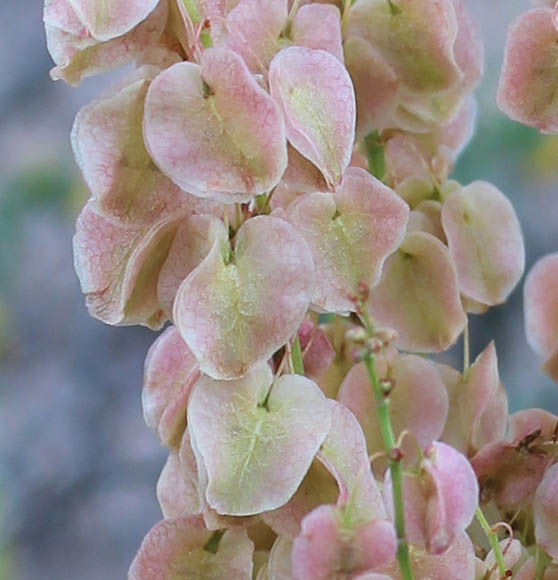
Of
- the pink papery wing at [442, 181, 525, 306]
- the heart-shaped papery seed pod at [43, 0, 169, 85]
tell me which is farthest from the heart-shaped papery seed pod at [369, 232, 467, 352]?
the heart-shaped papery seed pod at [43, 0, 169, 85]

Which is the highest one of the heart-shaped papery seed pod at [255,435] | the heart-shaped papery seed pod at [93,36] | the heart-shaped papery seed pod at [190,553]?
the heart-shaped papery seed pod at [93,36]

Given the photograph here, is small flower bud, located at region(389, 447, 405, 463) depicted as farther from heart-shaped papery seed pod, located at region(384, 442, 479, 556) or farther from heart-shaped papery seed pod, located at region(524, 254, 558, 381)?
heart-shaped papery seed pod, located at region(524, 254, 558, 381)

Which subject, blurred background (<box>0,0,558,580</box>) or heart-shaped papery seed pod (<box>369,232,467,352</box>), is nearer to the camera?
heart-shaped papery seed pod (<box>369,232,467,352</box>)

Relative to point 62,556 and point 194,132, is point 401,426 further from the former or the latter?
point 62,556

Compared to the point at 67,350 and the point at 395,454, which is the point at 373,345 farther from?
the point at 67,350

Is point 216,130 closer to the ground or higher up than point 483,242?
higher up

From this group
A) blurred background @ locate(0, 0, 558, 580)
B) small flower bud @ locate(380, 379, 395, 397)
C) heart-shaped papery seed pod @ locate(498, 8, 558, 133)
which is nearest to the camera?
small flower bud @ locate(380, 379, 395, 397)

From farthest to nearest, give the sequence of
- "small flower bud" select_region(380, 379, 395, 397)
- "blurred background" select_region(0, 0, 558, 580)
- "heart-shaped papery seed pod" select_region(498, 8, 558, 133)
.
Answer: "blurred background" select_region(0, 0, 558, 580)
"heart-shaped papery seed pod" select_region(498, 8, 558, 133)
"small flower bud" select_region(380, 379, 395, 397)

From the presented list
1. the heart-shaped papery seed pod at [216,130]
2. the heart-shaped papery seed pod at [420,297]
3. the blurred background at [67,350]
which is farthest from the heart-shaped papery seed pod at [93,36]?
the blurred background at [67,350]

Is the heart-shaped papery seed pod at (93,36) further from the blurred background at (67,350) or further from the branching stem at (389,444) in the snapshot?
the blurred background at (67,350)

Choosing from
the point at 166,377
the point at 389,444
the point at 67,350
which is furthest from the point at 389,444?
the point at 67,350
